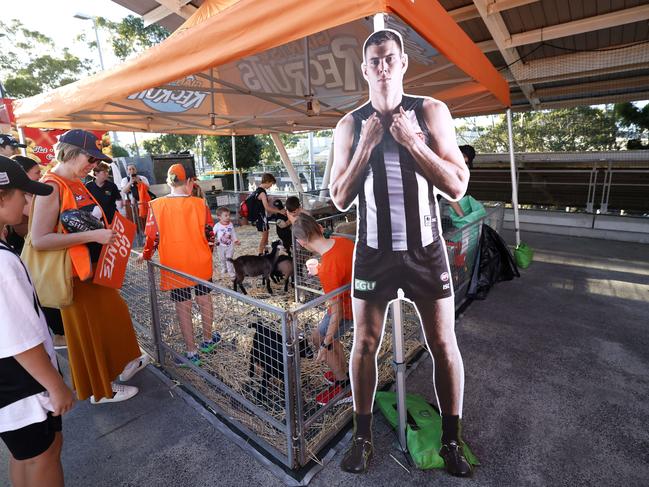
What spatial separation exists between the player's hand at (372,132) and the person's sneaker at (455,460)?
1.95m

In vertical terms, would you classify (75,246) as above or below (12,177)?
below

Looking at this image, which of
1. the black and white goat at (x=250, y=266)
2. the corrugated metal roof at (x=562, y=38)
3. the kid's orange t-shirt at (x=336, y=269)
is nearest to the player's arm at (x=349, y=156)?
the kid's orange t-shirt at (x=336, y=269)

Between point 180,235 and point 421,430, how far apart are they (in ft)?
8.37

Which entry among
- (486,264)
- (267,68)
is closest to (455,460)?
(486,264)

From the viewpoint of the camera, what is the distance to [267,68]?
493 centimetres

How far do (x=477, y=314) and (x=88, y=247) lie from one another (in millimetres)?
4357

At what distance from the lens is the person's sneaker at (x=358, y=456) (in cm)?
232

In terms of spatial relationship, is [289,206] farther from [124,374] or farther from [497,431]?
[497,431]

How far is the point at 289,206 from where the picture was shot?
17.6 feet

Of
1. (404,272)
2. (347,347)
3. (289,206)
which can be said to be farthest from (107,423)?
(289,206)

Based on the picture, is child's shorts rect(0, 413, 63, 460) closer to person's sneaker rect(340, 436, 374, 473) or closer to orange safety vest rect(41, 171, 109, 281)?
orange safety vest rect(41, 171, 109, 281)

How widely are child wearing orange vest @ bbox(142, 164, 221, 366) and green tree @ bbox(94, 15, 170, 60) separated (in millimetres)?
24286

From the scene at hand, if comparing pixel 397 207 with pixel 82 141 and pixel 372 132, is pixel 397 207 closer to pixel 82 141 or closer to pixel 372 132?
pixel 372 132

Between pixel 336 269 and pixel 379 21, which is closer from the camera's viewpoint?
pixel 379 21
